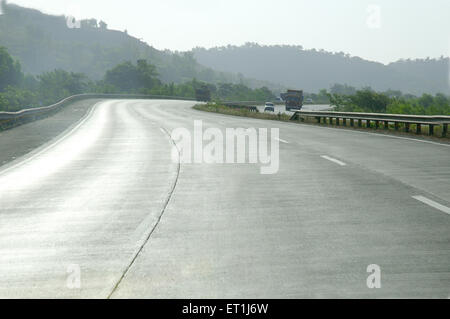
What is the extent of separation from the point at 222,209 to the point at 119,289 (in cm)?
360

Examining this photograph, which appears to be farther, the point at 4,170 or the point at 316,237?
the point at 4,170

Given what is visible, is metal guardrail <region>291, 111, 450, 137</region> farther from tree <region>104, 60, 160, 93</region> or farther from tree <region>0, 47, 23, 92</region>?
tree <region>104, 60, 160, 93</region>

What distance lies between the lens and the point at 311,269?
542cm

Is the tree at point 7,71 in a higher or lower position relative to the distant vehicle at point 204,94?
higher

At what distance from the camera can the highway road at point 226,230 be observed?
507cm

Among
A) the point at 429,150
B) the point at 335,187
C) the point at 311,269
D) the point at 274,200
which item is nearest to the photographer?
the point at 311,269

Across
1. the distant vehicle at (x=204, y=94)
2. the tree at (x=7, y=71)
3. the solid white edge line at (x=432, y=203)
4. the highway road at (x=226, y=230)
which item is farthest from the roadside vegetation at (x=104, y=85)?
the solid white edge line at (x=432, y=203)

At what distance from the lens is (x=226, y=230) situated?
709 cm

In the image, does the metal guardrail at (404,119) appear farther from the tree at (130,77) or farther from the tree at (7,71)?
the tree at (130,77)

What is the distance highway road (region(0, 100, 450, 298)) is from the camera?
16.6 ft
